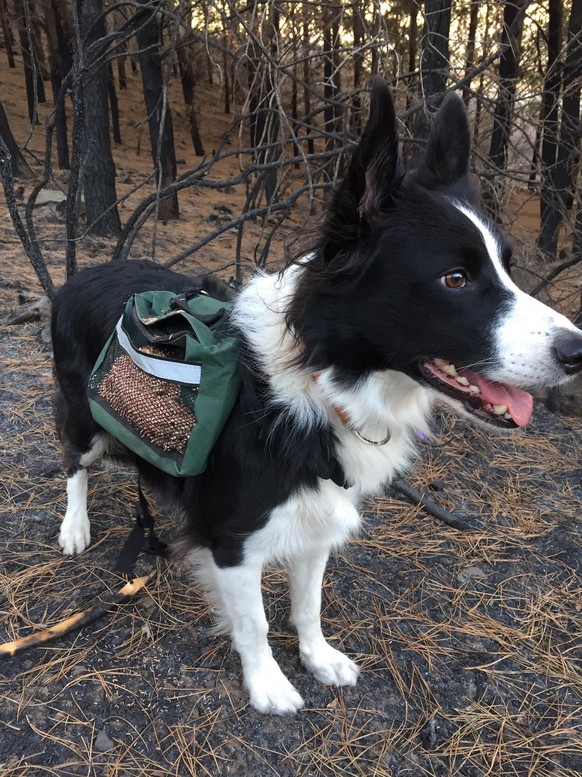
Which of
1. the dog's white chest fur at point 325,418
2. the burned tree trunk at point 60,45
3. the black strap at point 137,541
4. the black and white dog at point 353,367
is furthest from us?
the burned tree trunk at point 60,45

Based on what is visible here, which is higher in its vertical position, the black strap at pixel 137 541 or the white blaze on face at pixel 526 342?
the white blaze on face at pixel 526 342

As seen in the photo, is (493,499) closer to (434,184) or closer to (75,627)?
(434,184)

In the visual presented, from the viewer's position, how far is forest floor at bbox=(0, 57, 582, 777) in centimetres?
202

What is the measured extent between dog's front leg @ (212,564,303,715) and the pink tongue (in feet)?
3.17

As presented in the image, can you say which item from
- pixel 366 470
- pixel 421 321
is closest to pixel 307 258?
pixel 421 321

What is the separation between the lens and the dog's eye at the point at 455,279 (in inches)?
66.1

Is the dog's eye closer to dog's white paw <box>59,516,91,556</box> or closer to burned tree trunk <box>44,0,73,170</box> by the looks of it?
dog's white paw <box>59,516,91,556</box>

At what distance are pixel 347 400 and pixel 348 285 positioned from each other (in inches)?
14.0

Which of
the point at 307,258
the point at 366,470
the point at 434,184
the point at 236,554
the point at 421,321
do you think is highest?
the point at 434,184

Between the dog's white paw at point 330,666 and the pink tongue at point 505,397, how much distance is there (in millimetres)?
1261

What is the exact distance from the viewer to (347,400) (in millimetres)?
1827

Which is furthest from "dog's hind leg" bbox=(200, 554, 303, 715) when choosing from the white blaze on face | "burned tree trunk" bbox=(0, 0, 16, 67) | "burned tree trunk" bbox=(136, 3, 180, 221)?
"burned tree trunk" bbox=(0, 0, 16, 67)

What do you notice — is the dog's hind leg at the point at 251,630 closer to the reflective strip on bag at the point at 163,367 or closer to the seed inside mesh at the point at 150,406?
the seed inside mesh at the point at 150,406

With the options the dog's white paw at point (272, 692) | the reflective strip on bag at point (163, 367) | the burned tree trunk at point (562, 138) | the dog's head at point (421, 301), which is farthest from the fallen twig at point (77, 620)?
the burned tree trunk at point (562, 138)
